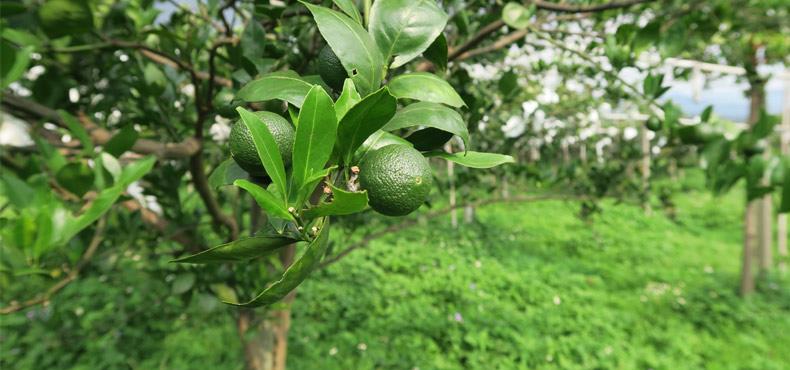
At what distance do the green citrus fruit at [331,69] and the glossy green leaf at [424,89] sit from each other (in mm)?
51

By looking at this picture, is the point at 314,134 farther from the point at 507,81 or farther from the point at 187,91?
the point at 187,91

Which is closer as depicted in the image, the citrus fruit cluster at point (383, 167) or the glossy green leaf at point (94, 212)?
the citrus fruit cluster at point (383, 167)

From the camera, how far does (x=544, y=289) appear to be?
397cm

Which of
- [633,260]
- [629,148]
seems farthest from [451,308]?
[633,260]

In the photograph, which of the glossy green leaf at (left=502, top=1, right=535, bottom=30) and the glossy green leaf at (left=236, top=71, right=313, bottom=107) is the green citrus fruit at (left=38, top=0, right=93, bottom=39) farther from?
the glossy green leaf at (left=502, top=1, right=535, bottom=30)

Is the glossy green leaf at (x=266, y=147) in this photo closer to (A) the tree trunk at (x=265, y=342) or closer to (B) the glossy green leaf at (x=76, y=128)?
(B) the glossy green leaf at (x=76, y=128)

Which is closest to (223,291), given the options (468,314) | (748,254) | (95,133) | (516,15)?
(95,133)

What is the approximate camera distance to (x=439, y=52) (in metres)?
0.55

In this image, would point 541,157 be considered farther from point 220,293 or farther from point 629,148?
point 220,293

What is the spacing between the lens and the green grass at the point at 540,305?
119 inches

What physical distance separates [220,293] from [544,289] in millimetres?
3113

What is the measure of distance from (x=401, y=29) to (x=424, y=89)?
0.21 ft

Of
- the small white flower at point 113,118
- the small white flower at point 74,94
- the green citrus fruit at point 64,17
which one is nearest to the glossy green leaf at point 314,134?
the green citrus fruit at point 64,17

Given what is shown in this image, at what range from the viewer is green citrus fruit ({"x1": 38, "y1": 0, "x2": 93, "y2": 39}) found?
0.95 metres
